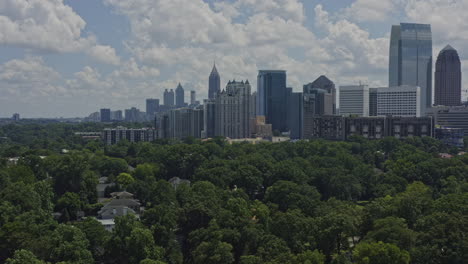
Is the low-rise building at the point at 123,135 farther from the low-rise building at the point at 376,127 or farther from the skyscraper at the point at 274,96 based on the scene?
the skyscraper at the point at 274,96

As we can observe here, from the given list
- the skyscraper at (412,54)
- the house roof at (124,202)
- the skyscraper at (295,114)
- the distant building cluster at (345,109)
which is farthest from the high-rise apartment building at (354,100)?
the house roof at (124,202)

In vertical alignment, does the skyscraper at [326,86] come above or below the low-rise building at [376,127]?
above

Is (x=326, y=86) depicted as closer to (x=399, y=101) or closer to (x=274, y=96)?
(x=274, y=96)

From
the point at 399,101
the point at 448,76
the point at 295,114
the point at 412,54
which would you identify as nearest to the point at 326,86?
the point at 295,114

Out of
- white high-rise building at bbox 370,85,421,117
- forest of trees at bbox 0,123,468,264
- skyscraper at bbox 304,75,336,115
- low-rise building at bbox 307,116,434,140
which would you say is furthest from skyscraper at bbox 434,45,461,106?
forest of trees at bbox 0,123,468,264

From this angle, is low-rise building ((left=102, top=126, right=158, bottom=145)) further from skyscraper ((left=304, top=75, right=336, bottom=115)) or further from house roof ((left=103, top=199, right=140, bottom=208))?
house roof ((left=103, top=199, right=140, bottom=208))

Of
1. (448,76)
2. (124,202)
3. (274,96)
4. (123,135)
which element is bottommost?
(124,202)
